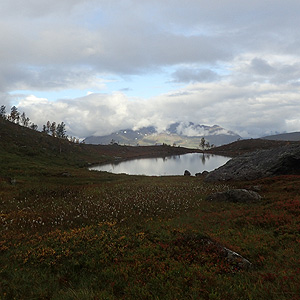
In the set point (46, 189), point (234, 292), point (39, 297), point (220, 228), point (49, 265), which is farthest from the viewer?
point (46, 189)

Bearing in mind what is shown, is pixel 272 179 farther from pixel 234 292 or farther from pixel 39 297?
pixel 39 297

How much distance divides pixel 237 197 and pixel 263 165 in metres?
16.6

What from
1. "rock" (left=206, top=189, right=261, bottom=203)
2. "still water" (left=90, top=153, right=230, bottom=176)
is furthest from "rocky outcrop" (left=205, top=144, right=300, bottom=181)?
"still water" (left=90, top=153, right=230, bottom=176)

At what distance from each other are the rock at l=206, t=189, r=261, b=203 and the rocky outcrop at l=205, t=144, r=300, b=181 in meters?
13.5

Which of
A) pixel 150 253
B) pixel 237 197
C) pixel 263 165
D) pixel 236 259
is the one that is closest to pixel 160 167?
pixel 263 165

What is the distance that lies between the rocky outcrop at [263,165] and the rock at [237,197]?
44.2 feet

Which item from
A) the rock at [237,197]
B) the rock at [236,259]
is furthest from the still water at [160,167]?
the rock at [236,259]

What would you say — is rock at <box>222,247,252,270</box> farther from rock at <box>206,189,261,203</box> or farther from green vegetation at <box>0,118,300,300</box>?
rock at <box>206,189,261,203</box>

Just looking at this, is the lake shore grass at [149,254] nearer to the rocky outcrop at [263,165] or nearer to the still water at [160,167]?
the rocky outcrop at [263,165]

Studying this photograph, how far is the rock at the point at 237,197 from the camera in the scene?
21.3m

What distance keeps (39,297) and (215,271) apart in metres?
7.11

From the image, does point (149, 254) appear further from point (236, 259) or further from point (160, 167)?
point (160, 167)

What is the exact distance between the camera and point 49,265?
960 centimetres

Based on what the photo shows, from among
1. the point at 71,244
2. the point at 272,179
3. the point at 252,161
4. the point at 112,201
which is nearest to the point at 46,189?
the point at 112,201
